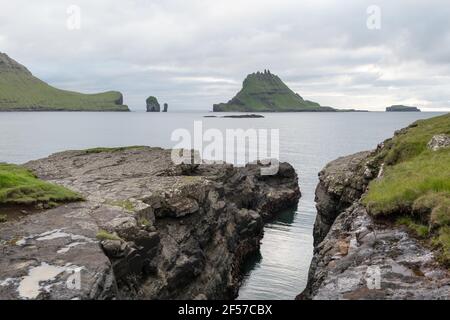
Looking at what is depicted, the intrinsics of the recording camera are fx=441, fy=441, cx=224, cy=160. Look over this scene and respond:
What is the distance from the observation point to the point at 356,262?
18406 millimetres

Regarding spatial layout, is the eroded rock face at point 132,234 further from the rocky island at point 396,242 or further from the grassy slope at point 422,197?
the grassy slope at point 422,197

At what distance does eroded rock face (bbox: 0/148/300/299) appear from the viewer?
18406 millimetres

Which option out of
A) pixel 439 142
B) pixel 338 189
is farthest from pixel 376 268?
pixel 338 189

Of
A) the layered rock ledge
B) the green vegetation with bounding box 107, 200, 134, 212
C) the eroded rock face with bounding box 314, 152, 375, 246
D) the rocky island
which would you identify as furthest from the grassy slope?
the green vegetation with bounding box 107, 200, 134, 212

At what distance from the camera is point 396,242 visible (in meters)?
19.4

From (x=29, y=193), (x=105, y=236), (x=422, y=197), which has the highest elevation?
(x=422, y=197)

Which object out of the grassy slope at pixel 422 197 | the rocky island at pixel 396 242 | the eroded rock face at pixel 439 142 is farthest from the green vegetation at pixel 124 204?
the eroded rock face at pixel 439 142

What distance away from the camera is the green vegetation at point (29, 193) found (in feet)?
86.7

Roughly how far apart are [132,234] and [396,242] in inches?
551

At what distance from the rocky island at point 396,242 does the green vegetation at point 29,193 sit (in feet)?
53.9

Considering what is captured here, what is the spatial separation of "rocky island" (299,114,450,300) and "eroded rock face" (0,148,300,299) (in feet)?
31.3

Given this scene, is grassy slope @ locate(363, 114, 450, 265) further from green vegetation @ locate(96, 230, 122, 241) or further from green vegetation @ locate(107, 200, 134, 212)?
green vegetation @ locate(107, 200, 134, 212)

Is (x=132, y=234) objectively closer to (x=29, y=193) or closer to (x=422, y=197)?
(x=29, y=193)

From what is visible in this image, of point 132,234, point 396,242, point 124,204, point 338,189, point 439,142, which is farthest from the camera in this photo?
point 338,189
